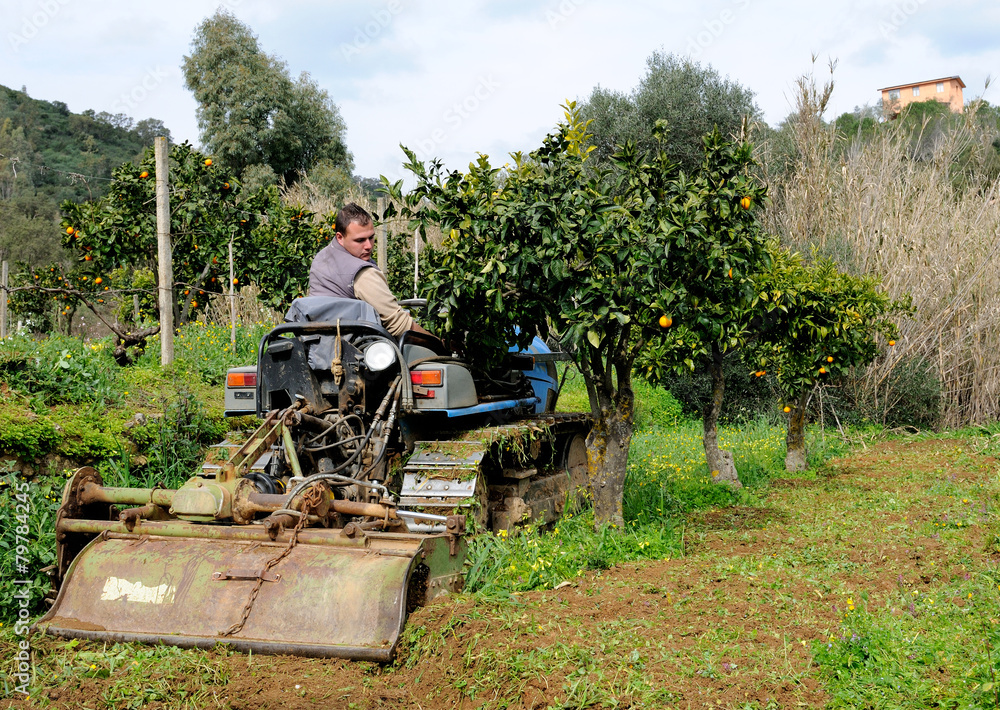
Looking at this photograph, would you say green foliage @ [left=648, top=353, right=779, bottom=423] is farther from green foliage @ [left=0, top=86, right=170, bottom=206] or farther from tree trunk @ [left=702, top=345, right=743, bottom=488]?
green foliage @ [left=0, top=86, right=170, bottom=206]

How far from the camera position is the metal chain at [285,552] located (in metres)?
3.63

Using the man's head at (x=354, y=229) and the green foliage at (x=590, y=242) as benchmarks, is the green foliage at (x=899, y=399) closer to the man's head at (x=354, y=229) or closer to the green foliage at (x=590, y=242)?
the green foliage at (x=590, y=242)

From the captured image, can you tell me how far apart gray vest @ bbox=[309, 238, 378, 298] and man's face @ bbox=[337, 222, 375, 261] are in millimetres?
82

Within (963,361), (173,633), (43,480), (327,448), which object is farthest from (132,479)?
(963,361)

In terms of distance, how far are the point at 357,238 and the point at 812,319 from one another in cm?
508

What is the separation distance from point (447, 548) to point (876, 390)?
10246 millimetres

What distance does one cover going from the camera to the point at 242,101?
86.2ft

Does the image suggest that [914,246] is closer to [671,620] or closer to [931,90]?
[671,620]

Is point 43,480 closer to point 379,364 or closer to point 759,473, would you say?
point 379,364

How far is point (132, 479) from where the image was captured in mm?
6035

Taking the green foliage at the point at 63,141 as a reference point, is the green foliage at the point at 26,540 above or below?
below

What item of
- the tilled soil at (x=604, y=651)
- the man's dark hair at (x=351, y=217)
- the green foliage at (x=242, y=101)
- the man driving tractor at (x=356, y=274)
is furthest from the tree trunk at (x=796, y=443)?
the green foliage at (x=242, y=101)

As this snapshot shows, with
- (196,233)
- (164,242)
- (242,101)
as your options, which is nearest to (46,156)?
(242,101)

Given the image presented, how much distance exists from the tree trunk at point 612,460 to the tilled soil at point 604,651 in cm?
78
